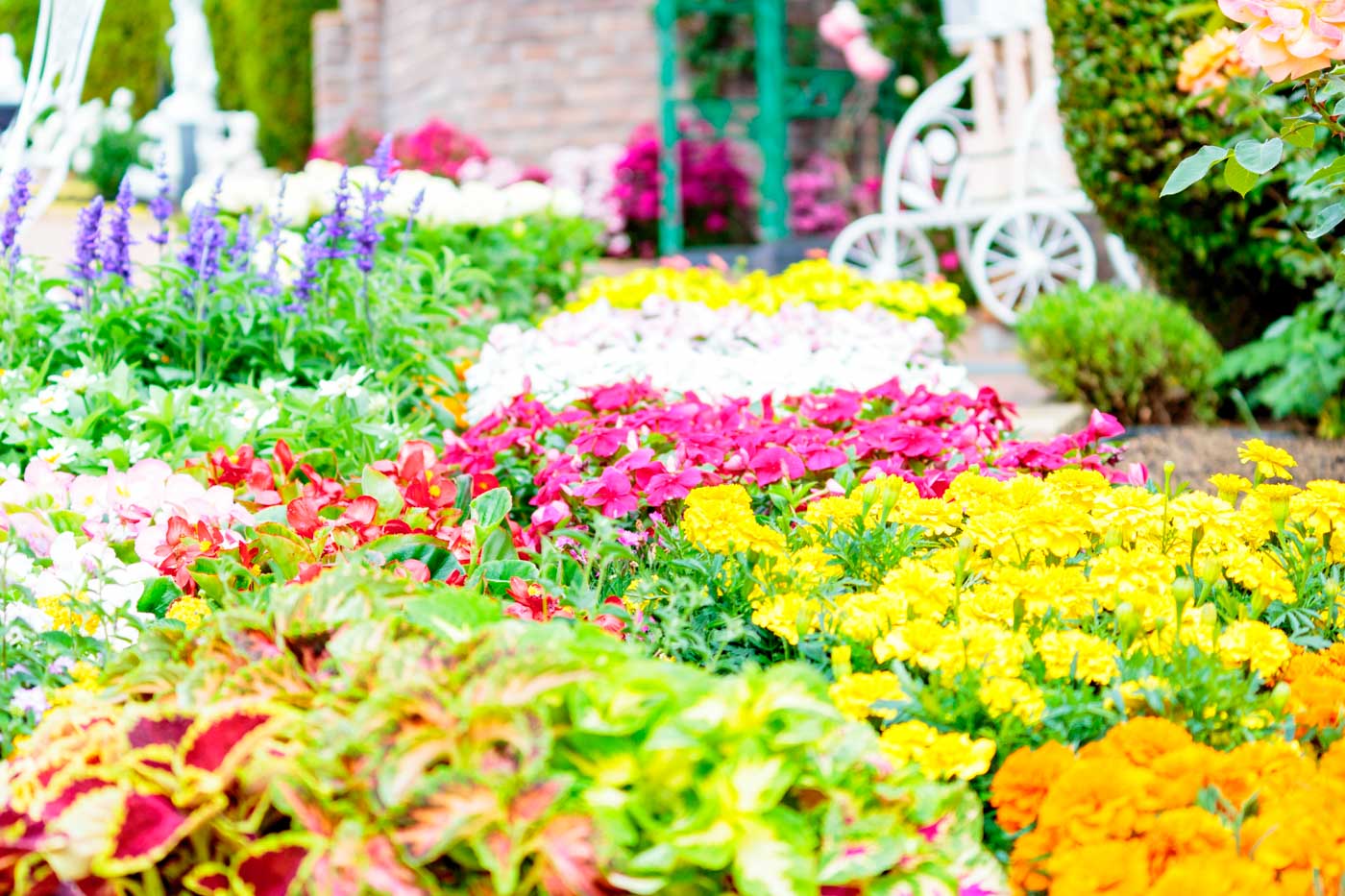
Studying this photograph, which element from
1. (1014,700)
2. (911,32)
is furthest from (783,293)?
(911,32)

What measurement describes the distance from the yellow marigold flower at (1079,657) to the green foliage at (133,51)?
76.9 feet

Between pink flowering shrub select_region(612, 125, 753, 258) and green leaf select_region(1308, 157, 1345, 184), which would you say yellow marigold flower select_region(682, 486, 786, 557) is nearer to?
green leaf select_region(1308, 157, 1345, 184)

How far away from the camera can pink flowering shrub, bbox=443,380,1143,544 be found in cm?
211

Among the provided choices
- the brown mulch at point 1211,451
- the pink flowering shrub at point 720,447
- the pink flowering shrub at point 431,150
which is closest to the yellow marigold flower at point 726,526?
the pink flowering shrub at point 720,447

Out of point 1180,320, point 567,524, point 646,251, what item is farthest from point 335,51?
point 567,524

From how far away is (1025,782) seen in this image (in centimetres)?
128

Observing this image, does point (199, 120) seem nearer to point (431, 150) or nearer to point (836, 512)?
point (431, 150)

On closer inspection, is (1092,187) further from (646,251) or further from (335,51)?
(335,51)

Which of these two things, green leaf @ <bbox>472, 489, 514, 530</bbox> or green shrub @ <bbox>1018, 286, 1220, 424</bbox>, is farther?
green shrub @ <bbox>1018, 286, 1220, 424</bbox>

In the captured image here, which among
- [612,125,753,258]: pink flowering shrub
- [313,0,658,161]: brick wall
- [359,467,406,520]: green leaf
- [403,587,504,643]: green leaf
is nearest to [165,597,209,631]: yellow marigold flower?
[359,467,406,520]: green leaf

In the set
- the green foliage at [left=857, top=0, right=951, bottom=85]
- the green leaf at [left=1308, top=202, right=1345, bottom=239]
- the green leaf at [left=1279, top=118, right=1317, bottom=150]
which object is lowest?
the green leaf at [left=1308, top=202, right=1345, bottom=239]

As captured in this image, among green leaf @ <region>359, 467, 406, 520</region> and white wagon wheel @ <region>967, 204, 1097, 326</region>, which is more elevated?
white wagon wheel @ <region>967, 204, 1097, 326</region>

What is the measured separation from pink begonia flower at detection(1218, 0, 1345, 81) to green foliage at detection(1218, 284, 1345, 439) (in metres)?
2.27

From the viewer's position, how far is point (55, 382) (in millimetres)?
2766
